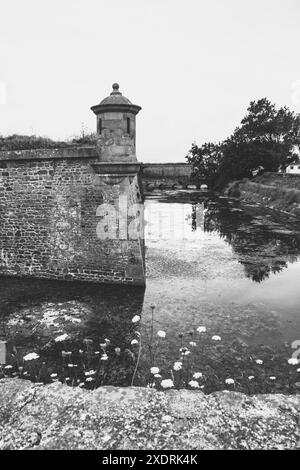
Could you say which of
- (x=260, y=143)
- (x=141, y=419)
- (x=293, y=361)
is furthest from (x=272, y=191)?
(x=141, y=419)

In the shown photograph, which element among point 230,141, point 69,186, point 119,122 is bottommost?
point 69,186

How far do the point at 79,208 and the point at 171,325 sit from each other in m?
4.53

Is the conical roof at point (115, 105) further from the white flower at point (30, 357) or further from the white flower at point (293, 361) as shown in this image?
the white flower at point (293, 361)

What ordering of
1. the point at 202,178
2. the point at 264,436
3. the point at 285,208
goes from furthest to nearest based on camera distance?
the point at 202,178
the point at 285,208
the point at 264,436

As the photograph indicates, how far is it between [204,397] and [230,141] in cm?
4561

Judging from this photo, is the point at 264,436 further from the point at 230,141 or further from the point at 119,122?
the point at 230,141

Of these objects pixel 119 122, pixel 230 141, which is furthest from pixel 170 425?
pixel 230 141

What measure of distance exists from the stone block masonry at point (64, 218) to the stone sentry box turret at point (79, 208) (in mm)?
29

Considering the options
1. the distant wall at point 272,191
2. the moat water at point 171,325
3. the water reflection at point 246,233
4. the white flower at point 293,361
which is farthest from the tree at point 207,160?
the white flower at point 293,361

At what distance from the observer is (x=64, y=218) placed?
31.4 feet

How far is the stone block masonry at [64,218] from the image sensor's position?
911 cm

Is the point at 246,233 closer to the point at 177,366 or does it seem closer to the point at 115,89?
the point at 115,89

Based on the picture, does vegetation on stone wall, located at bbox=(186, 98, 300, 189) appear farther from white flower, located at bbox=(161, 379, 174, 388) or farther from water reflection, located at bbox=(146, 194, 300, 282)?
white flower, located at bbox=(161, 379, 174, 388)

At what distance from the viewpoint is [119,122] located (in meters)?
8.48
